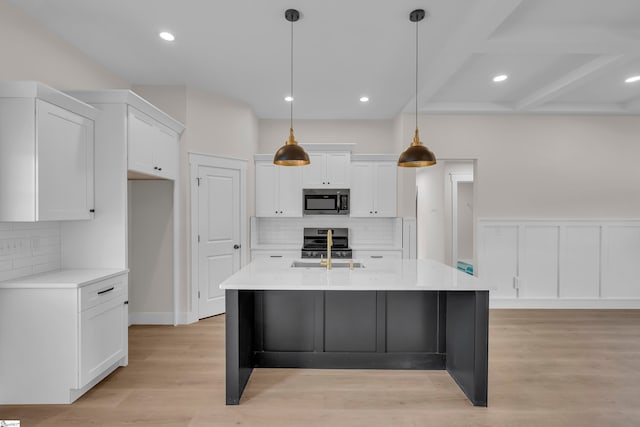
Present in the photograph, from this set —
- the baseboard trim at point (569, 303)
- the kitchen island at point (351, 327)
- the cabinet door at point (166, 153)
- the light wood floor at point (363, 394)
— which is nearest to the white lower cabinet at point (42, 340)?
the light wood floor at point (363, 394)

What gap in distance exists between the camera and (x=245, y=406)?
2385 millimetres

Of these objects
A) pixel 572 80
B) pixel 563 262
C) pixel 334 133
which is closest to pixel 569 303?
pixel 563 262

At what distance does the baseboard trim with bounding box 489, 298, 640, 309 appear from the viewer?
4.81 m

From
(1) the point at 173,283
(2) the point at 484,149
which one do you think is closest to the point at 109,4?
(1) the point at 173,283

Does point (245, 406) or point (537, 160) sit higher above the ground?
point (537, 160)

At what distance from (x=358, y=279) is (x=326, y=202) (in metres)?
2.83

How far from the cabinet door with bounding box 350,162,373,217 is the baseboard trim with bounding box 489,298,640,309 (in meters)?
2.23

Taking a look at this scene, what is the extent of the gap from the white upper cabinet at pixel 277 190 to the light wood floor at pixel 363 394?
2233 mm

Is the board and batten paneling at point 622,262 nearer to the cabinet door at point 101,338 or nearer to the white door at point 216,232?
the white door at point 216,232

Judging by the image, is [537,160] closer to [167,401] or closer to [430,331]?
[430,331]

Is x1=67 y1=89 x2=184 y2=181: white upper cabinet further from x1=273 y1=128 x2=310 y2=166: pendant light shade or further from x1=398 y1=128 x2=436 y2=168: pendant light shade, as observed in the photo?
x1=398 y1=128 x2=436 y2=168: pendant light shade

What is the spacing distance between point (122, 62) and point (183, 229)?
1930 mm

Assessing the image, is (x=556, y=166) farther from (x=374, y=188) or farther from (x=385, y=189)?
(x=374, y=188)

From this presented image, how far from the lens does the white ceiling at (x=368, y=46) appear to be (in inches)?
104
